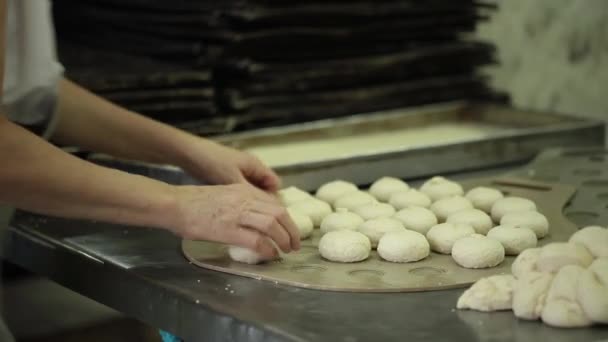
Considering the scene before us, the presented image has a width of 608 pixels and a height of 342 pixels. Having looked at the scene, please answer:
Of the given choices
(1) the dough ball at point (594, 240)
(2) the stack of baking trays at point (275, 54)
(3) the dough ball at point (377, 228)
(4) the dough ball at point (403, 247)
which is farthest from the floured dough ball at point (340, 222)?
(2) the stack of baking trays at point (275, 54)

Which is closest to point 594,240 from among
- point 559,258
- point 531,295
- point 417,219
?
point 559,258

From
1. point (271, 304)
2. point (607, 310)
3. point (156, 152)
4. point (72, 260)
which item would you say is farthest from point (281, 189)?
point (607, 310)

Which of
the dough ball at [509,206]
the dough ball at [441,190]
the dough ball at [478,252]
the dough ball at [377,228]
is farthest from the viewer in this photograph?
the dough ball at [441,190]

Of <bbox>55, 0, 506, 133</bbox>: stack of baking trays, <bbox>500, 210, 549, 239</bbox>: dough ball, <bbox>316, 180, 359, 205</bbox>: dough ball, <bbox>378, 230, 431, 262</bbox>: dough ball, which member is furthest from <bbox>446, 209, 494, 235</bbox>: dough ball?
<bbox>55, 0, 506, 133</bbox>: stack of baking trays

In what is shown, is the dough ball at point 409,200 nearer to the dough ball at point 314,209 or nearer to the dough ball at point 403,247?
the dough ball at point 314,209

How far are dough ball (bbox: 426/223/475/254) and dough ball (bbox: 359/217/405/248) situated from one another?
2.3 inches

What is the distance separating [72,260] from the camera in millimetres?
1737

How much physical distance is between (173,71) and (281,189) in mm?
626

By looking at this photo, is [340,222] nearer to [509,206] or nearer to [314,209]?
[314,209]

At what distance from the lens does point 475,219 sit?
1.79 m

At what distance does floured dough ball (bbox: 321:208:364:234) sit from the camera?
1.78 meters

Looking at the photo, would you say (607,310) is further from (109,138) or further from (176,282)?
(109,138)

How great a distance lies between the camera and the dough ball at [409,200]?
1.94 meters

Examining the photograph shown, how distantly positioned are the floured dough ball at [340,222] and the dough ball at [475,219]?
0.17m
